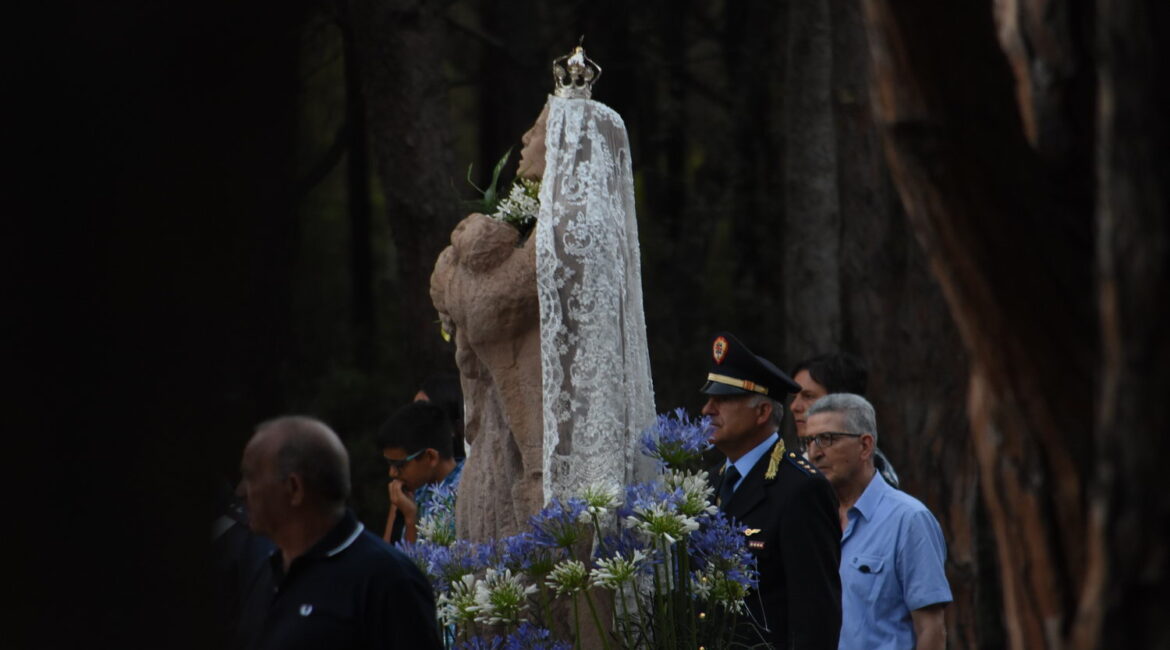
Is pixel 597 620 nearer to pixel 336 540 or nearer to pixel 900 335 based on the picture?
pixel 336 540

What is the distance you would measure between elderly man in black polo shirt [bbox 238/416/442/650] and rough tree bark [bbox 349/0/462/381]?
25.8 feet

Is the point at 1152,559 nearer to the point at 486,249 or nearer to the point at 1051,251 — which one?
the point at 1051,251

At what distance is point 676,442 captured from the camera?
17.6 ft

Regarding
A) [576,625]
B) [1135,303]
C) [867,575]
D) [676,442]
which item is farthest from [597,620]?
[1135,303]

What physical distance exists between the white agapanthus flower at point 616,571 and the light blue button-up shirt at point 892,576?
1.37 metres

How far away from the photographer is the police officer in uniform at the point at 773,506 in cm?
552

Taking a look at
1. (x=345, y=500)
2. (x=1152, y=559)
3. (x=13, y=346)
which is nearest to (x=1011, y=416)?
(x=1152, y=559)

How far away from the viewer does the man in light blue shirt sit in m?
6.04

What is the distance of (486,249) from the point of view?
5.73 meters

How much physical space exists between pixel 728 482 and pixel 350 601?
2.43m

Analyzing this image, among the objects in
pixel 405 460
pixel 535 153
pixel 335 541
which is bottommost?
pixel 335 541

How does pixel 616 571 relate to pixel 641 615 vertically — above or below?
above

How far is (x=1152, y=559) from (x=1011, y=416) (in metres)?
0.41

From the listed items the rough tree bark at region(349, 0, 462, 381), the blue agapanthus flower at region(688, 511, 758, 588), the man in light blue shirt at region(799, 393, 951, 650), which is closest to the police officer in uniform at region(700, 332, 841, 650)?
the blue agapanthus flower at region(688, 511, 758, 588)
